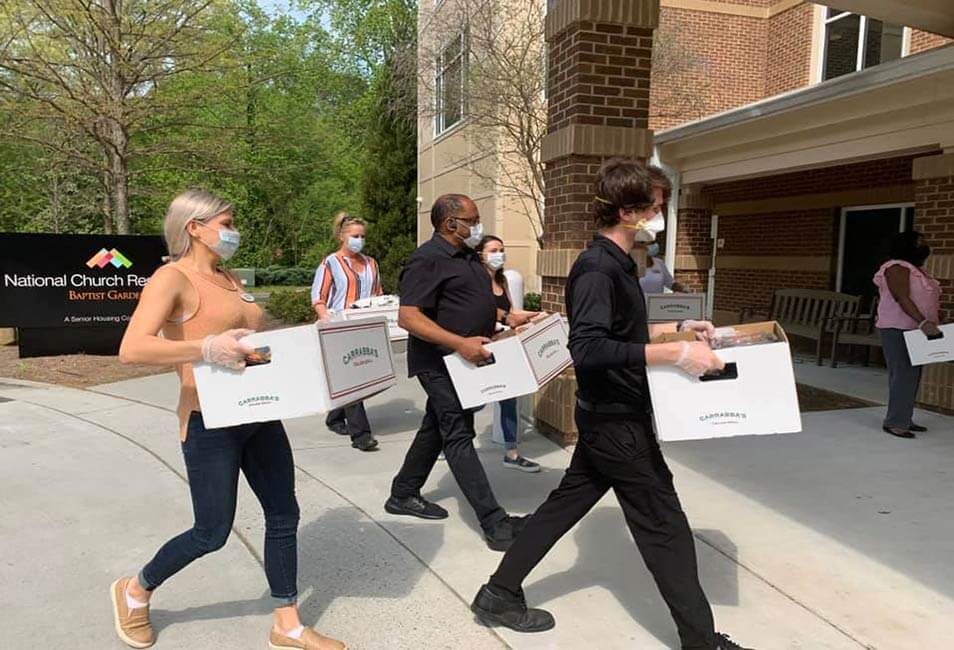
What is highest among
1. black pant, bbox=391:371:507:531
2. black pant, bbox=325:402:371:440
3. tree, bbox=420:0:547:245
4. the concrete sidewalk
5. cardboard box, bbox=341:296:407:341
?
tree, bbox=420:0:547:245

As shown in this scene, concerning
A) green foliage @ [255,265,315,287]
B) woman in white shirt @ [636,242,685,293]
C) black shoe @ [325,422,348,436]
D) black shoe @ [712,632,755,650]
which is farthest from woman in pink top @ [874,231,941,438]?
green foliage @ [255,265,315,287]

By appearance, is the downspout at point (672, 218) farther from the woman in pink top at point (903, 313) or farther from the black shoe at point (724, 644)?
the black shoe at point (724, 644)

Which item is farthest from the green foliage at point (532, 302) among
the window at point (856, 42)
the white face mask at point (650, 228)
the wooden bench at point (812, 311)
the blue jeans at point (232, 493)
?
the blue jeans at point (232, 493)

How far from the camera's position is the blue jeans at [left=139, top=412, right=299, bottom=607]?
2.66 metres

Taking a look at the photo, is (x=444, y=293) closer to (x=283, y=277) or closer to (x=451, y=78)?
(x=451, y=78)

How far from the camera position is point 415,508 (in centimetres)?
429

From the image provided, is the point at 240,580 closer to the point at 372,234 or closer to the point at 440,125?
the point at 440,125

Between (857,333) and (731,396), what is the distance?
900cm

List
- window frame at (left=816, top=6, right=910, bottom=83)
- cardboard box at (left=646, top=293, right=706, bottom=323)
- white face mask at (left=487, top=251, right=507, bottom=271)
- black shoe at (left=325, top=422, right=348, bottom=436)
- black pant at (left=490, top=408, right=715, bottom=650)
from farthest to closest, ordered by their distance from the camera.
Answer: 1. window frame at (left=816, top=6, right=910, bottom=83)
2. cardboard box at (left=646, top=293, right=706, bottom=323)
3. black shoe at (left=325, top=422, right=348, bottom=436)
4. white face mask at (left=487, top=251, right=507, bottom=271)
5. black pant at (left=490, top=408, right=715, bottom=650)

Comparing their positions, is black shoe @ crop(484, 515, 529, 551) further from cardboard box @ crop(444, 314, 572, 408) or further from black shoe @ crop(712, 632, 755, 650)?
black shoe @ crop(712, 632, 755, 650)

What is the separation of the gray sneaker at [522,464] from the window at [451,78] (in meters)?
A: 10.3

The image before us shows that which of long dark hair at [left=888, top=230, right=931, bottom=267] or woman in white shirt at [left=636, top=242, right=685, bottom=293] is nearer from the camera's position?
long dark hair at [left=888, top=230, right=931, bottom=267]

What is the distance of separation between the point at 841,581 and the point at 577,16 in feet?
13.8

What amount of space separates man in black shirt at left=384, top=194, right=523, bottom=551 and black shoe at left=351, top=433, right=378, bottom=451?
178 cm
